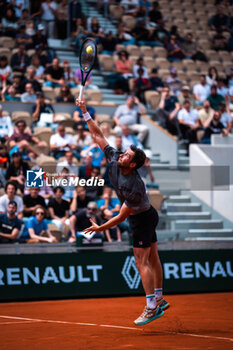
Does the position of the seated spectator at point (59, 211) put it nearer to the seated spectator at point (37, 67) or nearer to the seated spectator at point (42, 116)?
the seated spectator at point (42, 116)

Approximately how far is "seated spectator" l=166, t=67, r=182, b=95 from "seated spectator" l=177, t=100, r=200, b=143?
6.11ft

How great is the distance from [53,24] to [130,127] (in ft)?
17.8

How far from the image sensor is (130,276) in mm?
11195

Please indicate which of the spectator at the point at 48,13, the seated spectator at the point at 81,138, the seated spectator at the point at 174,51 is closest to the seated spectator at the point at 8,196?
the seated spectator at the point at 81,138

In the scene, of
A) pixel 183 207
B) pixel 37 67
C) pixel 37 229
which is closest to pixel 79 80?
pixel 37 67

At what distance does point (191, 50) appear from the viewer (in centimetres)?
2139

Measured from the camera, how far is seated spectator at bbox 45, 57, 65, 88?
54.1 ft

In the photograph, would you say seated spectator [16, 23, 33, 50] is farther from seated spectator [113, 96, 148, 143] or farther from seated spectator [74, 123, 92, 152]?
seated spectator [74, 123, 92, 152]

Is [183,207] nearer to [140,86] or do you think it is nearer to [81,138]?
[81,138]

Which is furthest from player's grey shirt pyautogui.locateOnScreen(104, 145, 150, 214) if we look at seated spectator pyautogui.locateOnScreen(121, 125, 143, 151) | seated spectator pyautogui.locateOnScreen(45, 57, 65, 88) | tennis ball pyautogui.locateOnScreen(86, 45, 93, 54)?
seated spectator pyautogui.locateOnScreen(45, 57, 65, 88)

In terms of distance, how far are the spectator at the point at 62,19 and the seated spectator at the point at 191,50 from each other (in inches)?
167

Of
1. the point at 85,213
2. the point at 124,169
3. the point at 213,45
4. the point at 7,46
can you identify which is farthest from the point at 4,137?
the point at 213,45

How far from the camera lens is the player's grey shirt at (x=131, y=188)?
7.29m

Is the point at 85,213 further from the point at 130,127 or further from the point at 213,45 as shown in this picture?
the point at 213,45
